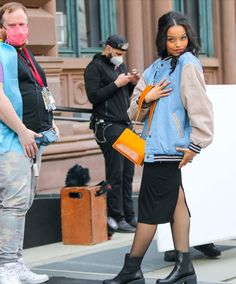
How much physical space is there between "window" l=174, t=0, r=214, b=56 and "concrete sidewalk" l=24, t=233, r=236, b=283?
248 inches

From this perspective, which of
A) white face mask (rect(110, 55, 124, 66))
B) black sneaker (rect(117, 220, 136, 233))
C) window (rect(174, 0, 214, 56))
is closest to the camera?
white face mask (rect(110, 55, 124, 66))

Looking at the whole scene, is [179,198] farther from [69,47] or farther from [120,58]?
[69,47]

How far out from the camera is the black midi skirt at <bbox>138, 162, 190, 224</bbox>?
20.0ft

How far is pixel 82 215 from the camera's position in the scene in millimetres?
8422

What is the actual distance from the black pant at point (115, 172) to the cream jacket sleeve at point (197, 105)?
8.87 feet

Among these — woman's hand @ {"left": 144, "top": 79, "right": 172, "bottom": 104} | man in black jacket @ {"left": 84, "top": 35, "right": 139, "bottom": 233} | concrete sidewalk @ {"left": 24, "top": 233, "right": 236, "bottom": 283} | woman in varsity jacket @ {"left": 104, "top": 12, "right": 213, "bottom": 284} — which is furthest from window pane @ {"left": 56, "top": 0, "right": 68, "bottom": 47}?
woman's hand @ {"left": 144, "top": 79, "right": 172, "bottom": 104}

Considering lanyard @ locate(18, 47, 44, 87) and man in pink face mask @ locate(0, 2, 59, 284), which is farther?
lanyard @ locate(18, 47, 44, 87)

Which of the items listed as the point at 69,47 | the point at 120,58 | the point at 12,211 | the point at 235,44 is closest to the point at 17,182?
the point at 12,211

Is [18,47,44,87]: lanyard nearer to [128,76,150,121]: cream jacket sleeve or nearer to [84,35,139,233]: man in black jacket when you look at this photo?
[128,76,150,121]: cream jacket sleeve

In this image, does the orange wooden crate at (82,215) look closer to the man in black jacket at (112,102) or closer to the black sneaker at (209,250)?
the man in black jacket at (112,102)

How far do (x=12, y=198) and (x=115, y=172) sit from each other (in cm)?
282

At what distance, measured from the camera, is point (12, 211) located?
20.1 ft

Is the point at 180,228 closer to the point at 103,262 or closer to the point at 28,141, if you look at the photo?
the point at 28,141

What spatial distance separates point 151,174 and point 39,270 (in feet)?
5.20
